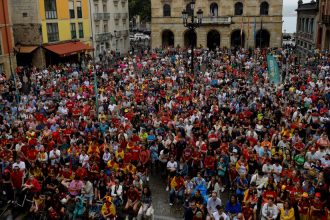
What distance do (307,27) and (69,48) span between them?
3012cm

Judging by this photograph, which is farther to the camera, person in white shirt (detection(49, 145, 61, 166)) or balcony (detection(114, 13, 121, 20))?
balcony (detection(114, 13, 121, 20))

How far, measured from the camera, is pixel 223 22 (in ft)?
167

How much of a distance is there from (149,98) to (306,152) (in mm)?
9973

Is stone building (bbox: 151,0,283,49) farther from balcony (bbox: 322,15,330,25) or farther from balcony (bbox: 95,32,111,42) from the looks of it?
balcony (bbox: 322,15,330,25)

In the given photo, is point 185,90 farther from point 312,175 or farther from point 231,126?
point 312,175

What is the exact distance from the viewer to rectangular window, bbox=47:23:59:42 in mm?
37869

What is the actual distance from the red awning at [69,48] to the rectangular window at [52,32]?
83cm

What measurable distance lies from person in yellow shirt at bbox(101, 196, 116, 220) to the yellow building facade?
29.8 m

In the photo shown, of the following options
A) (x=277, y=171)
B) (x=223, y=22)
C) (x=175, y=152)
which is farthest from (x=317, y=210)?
(x=223, y=22)

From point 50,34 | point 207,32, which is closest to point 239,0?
point 207,32

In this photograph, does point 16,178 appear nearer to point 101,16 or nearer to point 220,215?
point 220,215

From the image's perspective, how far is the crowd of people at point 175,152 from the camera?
1069 cm

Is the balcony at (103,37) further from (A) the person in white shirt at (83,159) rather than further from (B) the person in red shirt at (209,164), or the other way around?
(B) the person in red shirt at (209,164)

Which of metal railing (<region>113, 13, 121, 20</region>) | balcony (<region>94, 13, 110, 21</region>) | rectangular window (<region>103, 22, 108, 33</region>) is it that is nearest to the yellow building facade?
balcony (<region>94, 13, 110, 21</region>)
